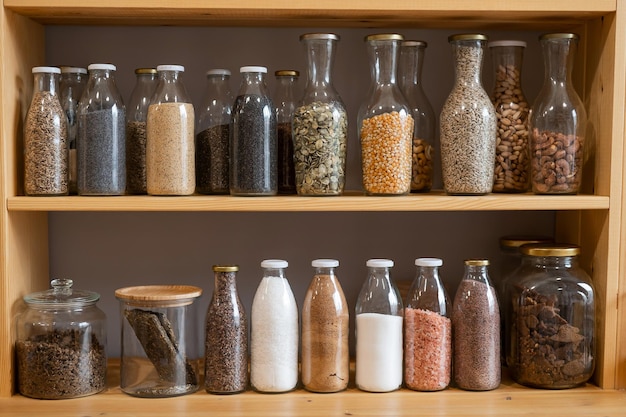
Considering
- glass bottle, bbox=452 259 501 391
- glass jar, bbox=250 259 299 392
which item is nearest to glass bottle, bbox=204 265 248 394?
glass jar, bbox=250 259 299 392

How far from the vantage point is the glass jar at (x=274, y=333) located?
4.99 ft

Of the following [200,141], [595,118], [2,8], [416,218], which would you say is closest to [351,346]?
[416,218]

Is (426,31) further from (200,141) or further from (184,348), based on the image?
(184,348)

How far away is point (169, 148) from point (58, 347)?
1.37ft

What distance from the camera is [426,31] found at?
5.82 ft

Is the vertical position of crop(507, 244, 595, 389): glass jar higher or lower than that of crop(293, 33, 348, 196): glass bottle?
lower

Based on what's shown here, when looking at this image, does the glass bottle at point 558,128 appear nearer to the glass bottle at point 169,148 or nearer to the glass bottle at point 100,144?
the glass bottle at point 169,148

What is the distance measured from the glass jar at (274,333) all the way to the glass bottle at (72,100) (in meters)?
0.41

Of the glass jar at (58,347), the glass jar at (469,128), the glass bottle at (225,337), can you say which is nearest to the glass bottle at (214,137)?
the glass bottle at (225,337)

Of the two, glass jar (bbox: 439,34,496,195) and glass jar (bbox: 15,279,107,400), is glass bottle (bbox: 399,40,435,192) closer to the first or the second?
glass jar (bbox: 439,34,496,195)

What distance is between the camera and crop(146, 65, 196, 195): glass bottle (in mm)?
1508

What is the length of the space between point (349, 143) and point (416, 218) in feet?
0.74

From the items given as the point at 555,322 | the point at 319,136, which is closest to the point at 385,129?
the point at 319,136

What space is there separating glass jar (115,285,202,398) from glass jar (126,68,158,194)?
0.21 metres
